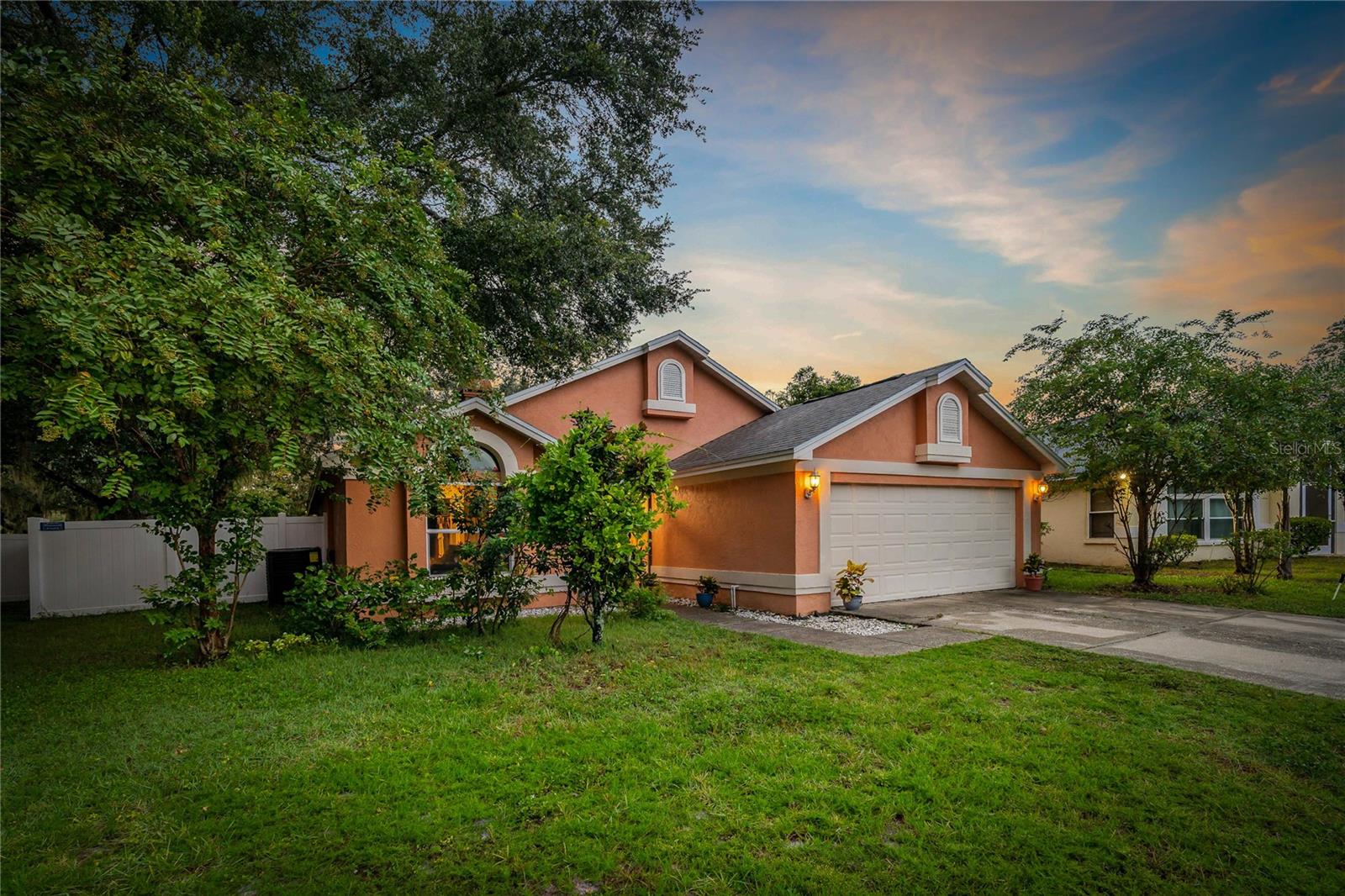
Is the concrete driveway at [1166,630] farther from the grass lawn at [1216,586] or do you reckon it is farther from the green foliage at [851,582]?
the grass lawn at [1216,586]

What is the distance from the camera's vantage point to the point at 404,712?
5.11 meters

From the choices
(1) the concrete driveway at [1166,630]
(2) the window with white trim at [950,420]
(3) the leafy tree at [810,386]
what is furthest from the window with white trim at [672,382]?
(3) the leafy tree at [810,386]

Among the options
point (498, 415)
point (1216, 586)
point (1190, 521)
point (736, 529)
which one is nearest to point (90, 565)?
point (498, 415)

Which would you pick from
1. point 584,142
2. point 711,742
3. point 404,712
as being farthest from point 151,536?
point 711,742

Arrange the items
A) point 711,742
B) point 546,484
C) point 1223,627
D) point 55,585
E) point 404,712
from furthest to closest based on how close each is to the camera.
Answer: point 55,585
point 1223,627
point 546,484
point 404,712
point 711,742

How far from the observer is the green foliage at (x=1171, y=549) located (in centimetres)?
1273

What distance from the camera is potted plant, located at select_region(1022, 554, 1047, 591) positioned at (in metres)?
12.6

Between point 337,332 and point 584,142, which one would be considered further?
point 584,142

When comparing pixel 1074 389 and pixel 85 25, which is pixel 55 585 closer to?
pixel 85 25

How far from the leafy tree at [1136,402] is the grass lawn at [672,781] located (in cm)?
709

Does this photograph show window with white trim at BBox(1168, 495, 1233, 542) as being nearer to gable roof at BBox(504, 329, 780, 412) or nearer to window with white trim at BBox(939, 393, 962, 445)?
window with white trim at BBox(939, 393, 962, 445)

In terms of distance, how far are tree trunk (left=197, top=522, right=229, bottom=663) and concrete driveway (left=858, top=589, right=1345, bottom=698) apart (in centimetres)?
906

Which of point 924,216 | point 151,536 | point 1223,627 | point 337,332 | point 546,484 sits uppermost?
point 924,216

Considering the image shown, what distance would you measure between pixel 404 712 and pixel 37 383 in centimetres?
390
